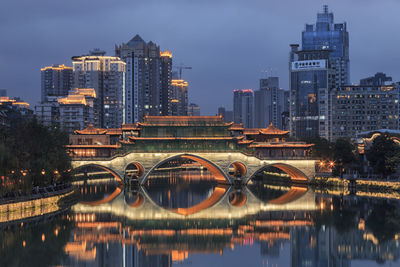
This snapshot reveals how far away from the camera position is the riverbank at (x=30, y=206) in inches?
1802

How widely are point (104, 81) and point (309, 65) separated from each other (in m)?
59.1

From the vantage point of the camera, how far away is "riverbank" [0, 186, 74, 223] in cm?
4578

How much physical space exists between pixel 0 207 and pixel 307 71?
122420 mm

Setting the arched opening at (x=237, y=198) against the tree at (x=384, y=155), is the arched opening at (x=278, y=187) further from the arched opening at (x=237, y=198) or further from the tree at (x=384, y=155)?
the tree at (x=384, y=155)

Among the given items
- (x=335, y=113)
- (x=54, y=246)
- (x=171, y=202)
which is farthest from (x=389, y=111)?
(x=54, y=246)

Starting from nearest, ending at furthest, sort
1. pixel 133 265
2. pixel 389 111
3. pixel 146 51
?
pixel 133 265, pixel 389 111, pixel 146 51

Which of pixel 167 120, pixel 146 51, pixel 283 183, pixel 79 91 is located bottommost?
pixel 283 183

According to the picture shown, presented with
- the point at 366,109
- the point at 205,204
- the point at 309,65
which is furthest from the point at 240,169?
the point at 309,65

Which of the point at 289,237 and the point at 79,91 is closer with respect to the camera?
the point at 289,237

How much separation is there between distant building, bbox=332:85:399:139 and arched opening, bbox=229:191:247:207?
76.8 meters

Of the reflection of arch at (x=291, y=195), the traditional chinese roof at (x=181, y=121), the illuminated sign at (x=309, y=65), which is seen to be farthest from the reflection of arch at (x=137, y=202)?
the illuminated sign at (x=309, y=65)

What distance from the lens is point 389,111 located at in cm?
14025

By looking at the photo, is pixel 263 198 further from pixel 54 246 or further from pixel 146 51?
pixel 146 51

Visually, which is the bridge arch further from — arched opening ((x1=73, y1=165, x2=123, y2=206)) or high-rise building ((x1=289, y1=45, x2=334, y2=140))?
high-rise building ((x1=289, y1=45, x2=334, y2=140))
